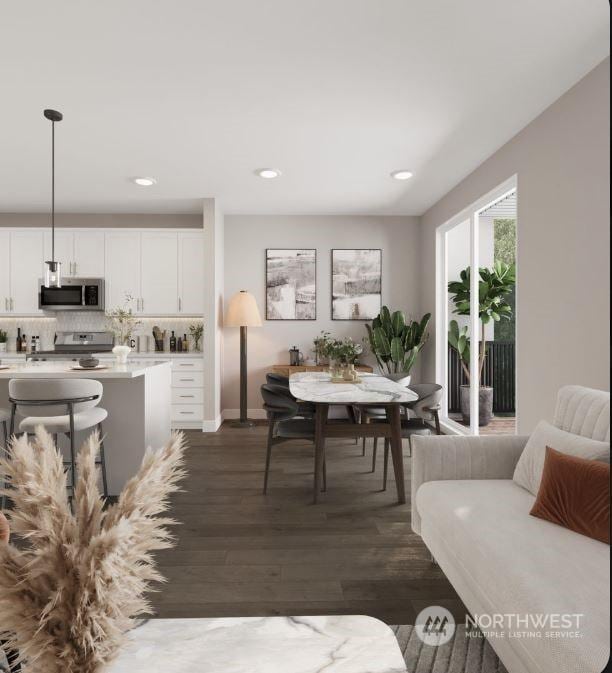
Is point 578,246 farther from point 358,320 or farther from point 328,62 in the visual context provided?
point 358,320

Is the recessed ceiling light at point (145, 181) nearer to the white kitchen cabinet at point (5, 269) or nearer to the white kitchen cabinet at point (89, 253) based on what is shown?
the white kitchen cabinet at point (89, 253)

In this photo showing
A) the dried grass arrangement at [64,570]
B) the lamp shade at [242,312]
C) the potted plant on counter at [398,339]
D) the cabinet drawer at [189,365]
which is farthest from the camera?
the potted plant on counter at [398,339]

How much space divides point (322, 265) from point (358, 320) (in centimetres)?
88

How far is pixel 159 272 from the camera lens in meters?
5.77

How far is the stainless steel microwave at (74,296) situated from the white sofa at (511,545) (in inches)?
186

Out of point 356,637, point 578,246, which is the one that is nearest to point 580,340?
point 578,246

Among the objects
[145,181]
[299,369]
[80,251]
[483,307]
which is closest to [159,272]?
[80,251]

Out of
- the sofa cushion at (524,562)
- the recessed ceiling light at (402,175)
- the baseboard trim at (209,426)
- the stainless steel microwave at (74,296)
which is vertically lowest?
the baseboard trim at (209,426)

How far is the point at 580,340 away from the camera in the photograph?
2689 mm

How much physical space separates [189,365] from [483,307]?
A: 339 cm

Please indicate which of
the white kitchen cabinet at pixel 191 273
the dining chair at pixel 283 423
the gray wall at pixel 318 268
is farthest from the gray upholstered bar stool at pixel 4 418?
the gray wall at pixel 318 268

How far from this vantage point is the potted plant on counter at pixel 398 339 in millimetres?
5676

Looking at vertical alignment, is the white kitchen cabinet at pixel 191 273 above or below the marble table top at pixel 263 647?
above

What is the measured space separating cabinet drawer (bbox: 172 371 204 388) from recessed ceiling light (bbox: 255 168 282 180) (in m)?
2.36
